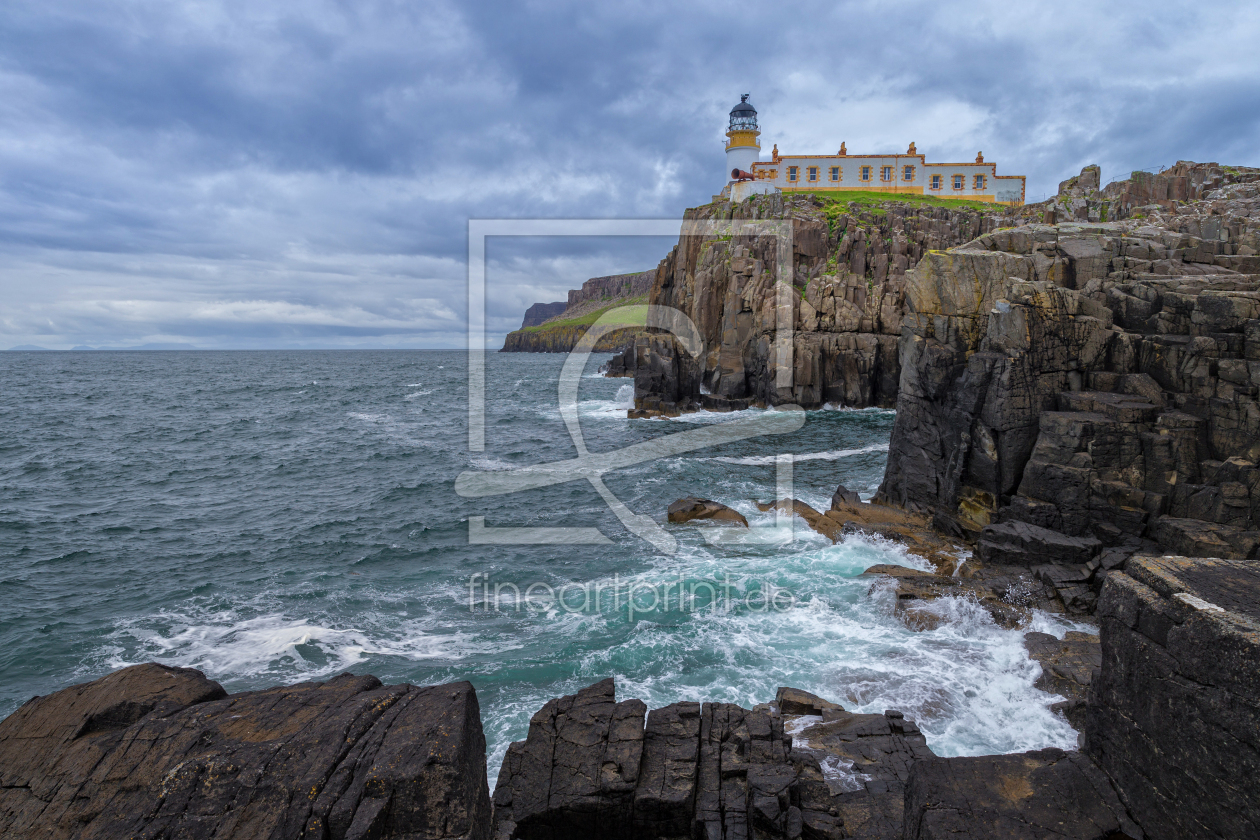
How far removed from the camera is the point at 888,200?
77562mm

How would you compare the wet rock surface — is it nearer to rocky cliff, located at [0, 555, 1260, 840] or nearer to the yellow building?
rocky cliff, located at [0, 555, 1260, 840]

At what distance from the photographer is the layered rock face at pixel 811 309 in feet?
184

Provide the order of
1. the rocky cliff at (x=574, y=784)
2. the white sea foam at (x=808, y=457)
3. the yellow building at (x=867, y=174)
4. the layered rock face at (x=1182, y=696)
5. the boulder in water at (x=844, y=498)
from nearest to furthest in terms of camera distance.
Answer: the layered rock face at (x=1182, y=696), the rocky cliff at (x=574, y=784), the boulder in water at (x=844, y=498), the white sea foam at (x=808, y=457), the yellow building at (x=867, y=174)

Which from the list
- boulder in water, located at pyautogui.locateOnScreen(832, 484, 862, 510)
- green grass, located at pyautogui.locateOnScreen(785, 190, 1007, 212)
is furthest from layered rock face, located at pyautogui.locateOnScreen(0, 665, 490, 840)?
green grass, located at pyautogui.locateOnScreen(785, 190, 1007, 212)

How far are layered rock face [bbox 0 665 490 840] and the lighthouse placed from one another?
293 ft

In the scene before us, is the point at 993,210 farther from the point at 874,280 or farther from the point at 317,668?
the point at 317,668

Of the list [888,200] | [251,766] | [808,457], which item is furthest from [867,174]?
[251,766]

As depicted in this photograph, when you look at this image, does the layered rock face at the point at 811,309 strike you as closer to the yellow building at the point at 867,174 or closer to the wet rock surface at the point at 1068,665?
the yellow building at the point at 867,174

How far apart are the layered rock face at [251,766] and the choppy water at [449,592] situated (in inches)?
251

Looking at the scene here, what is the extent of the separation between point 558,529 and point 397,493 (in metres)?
11.0

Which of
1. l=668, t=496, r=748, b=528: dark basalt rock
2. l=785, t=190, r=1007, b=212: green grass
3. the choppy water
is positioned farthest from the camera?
l=785, t=190, r=1007, b=212: green grass

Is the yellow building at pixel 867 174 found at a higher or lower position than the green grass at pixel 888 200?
higher

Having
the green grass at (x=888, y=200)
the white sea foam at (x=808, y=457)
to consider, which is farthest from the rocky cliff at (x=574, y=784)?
the green grass at (x=888, y=200)

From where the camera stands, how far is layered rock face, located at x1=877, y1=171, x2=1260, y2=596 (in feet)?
61.0
